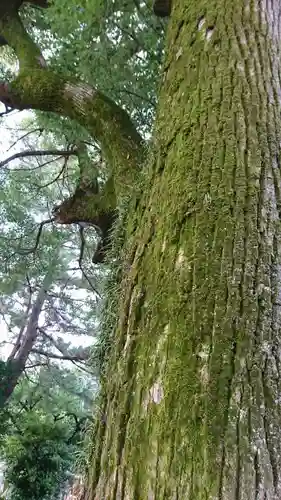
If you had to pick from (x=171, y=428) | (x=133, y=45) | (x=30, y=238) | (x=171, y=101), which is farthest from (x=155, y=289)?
(x=30, y=238)

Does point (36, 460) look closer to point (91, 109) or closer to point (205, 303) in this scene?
point (91, 109)

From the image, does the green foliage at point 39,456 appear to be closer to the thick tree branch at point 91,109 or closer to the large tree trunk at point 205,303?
the thick tree branch at point 91,109

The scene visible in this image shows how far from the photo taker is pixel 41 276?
7.44 metres

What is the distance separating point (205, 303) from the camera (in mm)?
861

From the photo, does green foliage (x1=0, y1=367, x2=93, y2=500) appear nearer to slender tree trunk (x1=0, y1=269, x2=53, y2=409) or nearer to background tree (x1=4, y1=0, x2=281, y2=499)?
slender tree trunk (x1=0, y1=269, x2=53, y2=409)

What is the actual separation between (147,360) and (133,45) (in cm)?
287

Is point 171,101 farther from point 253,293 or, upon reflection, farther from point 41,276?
point 41,276

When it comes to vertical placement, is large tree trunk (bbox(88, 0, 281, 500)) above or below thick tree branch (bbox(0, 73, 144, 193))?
below

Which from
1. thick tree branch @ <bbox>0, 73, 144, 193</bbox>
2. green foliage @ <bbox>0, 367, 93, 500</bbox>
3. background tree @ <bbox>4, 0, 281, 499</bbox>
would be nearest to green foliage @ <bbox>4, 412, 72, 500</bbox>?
green foliage @ <bbox>0, 367, 93, 500</bbox>

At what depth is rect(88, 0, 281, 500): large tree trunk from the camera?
0.72 meters

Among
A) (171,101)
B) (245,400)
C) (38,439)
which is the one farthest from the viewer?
(38,439)

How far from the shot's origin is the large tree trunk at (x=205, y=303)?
0.72 meters

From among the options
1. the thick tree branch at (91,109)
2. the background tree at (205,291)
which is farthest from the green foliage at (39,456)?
the background tree at (205,291)

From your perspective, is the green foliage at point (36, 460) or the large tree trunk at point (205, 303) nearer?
the large tree trunk at point (205, 303)
